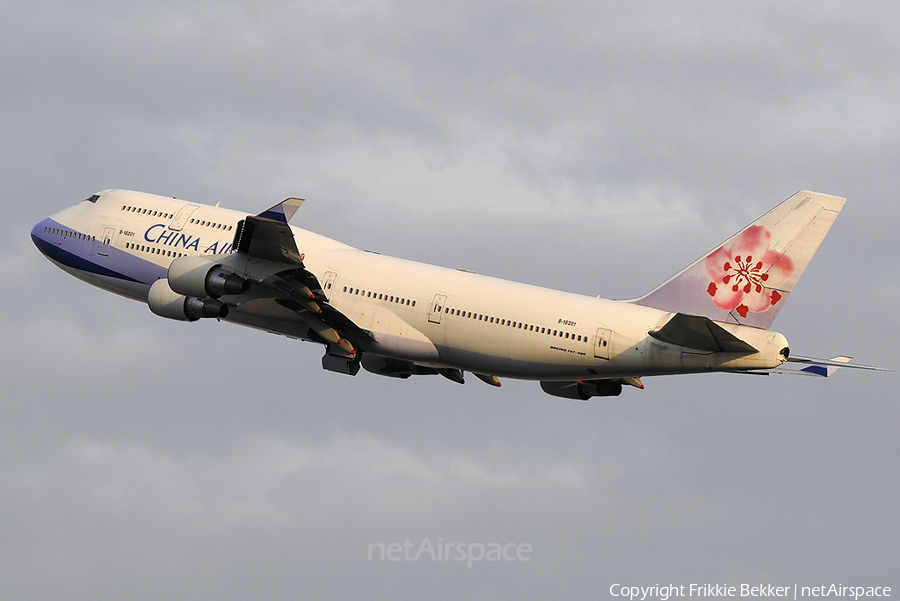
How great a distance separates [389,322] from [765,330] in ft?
45.2

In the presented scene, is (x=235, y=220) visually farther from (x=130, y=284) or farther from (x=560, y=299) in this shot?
(x=560, y=299)

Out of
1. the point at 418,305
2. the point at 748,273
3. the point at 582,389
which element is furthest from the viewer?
the point at 582,389

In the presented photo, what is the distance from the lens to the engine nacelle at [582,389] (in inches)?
1956

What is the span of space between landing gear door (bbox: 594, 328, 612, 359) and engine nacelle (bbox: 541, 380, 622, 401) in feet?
16.2

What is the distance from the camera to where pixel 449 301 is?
4741cm

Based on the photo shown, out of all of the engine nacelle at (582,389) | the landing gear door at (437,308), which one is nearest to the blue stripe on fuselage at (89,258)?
the landing gear door at (437,308)

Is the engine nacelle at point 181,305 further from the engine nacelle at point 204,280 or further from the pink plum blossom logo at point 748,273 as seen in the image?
the pink plum blossom logo at point 748,273

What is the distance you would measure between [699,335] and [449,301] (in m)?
9.63

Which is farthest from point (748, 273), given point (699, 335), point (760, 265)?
point (699, 335)

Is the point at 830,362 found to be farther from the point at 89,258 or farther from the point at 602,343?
the point at 89,258

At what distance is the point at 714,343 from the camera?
139 ft

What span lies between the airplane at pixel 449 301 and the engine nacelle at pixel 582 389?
0.18 ft

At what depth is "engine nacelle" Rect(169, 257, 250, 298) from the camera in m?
46.0

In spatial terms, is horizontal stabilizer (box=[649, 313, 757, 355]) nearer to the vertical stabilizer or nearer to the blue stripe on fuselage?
the vertical stabilizer
